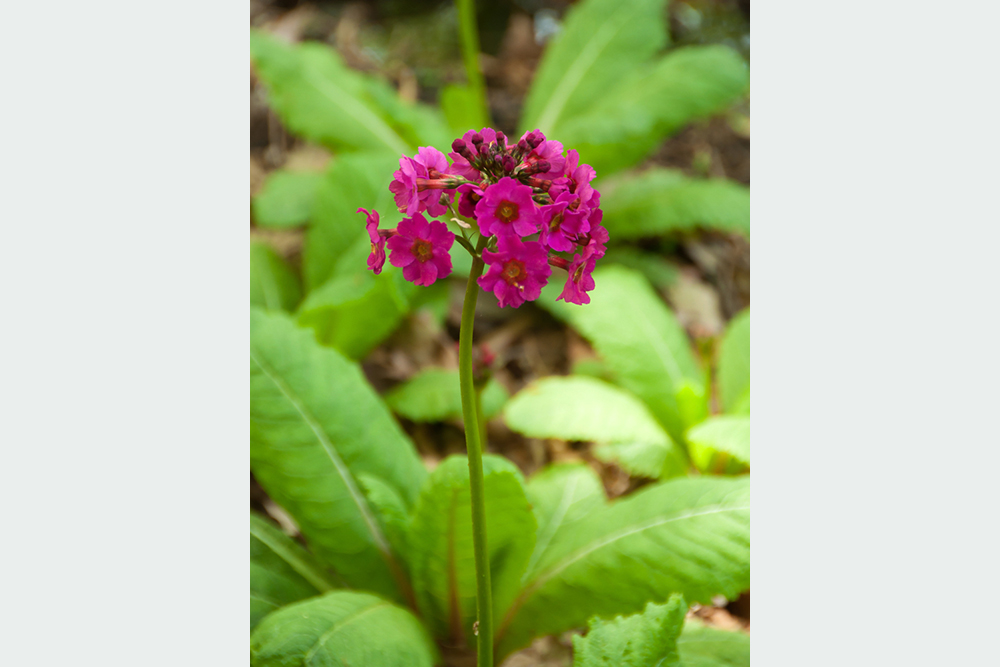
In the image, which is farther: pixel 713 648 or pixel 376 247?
pixel 713 648

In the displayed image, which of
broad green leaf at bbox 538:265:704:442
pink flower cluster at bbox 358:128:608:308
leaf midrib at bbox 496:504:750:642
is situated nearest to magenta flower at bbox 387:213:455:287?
pink flower cluster at bbox 358:128:608:308

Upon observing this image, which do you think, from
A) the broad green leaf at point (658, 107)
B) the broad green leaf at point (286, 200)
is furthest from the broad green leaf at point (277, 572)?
the broad green leaf at point (658, 107)

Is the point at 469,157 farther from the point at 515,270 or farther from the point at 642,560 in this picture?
the point at 642,560

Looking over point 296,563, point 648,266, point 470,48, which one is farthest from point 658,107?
point 296,563

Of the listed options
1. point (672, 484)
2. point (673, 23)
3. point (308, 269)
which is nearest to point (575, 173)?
point (672, 484)

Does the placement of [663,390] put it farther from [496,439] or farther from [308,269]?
[308,269]

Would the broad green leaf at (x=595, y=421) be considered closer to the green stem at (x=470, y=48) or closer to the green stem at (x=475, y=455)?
the green stem at (x=475, y=455)

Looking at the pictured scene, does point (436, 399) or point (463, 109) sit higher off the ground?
point (463, 109)
